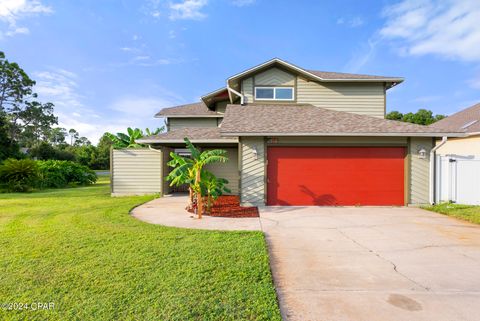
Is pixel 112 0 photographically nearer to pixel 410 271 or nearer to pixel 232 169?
pixel 232 169

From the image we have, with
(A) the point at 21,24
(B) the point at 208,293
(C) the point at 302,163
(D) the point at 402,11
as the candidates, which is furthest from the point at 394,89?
(A) the point at 21,24

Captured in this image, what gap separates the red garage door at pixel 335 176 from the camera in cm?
884

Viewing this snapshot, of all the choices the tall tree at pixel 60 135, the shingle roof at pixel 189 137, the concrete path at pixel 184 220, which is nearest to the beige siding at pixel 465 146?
the shingle roof at pixel 189 137

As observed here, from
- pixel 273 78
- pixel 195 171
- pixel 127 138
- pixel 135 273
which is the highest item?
pixel 273 78

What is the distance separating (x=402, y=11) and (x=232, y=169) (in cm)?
1126

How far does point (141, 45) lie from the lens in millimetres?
14711

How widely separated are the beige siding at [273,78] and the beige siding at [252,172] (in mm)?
3939

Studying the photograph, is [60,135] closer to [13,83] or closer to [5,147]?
[13,83]

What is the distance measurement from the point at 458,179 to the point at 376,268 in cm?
797

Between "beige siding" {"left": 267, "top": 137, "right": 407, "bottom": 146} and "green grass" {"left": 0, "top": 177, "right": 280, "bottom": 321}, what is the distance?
453 cm

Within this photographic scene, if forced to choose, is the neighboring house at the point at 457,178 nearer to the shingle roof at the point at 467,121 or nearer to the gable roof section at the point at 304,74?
the gable roof section at the point at 304,74

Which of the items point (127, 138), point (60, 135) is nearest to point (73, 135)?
point (60, 135)

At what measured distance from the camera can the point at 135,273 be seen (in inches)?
135

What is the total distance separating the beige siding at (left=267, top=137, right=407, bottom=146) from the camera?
28.8 ft
